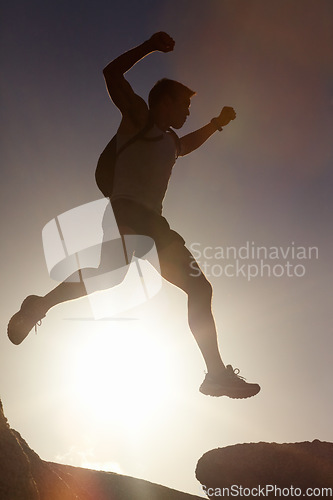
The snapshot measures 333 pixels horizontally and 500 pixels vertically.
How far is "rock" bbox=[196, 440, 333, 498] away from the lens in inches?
583

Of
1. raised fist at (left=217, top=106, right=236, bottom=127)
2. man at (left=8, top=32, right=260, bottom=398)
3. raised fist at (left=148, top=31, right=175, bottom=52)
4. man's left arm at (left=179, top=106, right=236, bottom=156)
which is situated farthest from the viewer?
raised fist at (left=217, top=106, right=236, bottom=127)

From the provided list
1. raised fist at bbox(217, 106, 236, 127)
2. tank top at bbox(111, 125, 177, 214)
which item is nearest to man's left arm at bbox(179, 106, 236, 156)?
raised fist at bbox(217, 106, 236, 127)

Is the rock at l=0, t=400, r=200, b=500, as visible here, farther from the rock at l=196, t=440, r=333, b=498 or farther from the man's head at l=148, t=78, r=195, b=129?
the man's head at l=148, t=78, r=195, b=129

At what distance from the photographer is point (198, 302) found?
3863 mm

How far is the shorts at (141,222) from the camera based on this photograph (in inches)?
151

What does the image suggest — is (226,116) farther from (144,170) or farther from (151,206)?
(151,206)

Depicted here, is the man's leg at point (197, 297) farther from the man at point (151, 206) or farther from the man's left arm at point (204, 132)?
the man's left arm at point (204, 132)

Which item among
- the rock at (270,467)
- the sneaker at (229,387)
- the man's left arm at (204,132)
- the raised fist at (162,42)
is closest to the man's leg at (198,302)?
the sneaker at (229,387)

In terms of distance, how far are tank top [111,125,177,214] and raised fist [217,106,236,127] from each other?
1.25 m

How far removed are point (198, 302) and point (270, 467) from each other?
46.6 ft

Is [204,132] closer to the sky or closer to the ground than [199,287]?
closer to the sky

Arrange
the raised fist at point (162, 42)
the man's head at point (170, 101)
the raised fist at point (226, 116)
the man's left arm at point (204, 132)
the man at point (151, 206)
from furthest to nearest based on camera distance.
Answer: the raised fist at point (226, 116) → the man's left arm at point (204, 132) → the man's head at point (170, 101) → the man at point (151, 206) → the raised fist at point (162, 42)

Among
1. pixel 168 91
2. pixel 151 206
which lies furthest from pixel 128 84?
pixel 151 206

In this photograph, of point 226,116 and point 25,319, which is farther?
point 226,116
